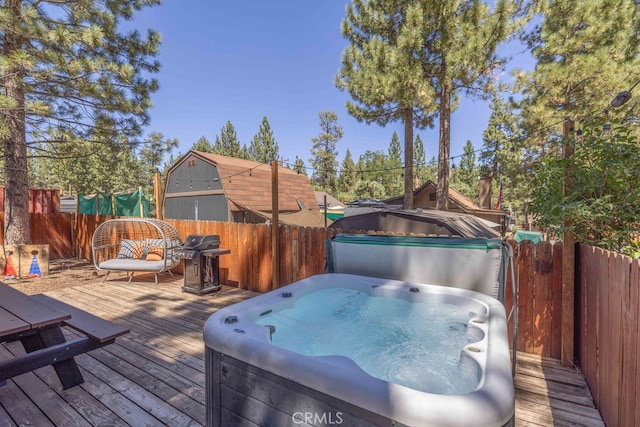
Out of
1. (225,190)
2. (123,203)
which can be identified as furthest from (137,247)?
(225,190)

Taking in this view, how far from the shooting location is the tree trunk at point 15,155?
4.96 m

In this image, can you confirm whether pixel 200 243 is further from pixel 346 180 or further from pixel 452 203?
pixel 346 180

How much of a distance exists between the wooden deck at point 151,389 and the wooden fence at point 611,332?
0.22 metres

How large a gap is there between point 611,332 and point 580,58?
25.4ft

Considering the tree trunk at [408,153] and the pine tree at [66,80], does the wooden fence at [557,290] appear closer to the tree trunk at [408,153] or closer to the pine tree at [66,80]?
the pine tree at [66,80]

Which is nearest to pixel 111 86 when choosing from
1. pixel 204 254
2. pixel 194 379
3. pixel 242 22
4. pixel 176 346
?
pixel 204 254

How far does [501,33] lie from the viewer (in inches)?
223

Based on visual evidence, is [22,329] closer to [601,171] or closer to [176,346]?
[176,346]

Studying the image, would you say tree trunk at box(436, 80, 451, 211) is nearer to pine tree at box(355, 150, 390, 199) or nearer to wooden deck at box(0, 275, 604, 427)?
wooden deck at box(0, 275, 604, 427)

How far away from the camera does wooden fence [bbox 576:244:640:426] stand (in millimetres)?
1562

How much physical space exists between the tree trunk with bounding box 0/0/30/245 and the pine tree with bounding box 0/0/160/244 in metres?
0.01

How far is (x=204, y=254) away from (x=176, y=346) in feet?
6.12

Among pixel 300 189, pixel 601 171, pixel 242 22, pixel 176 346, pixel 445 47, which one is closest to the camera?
pixel 601 171

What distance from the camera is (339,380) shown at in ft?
4.36
